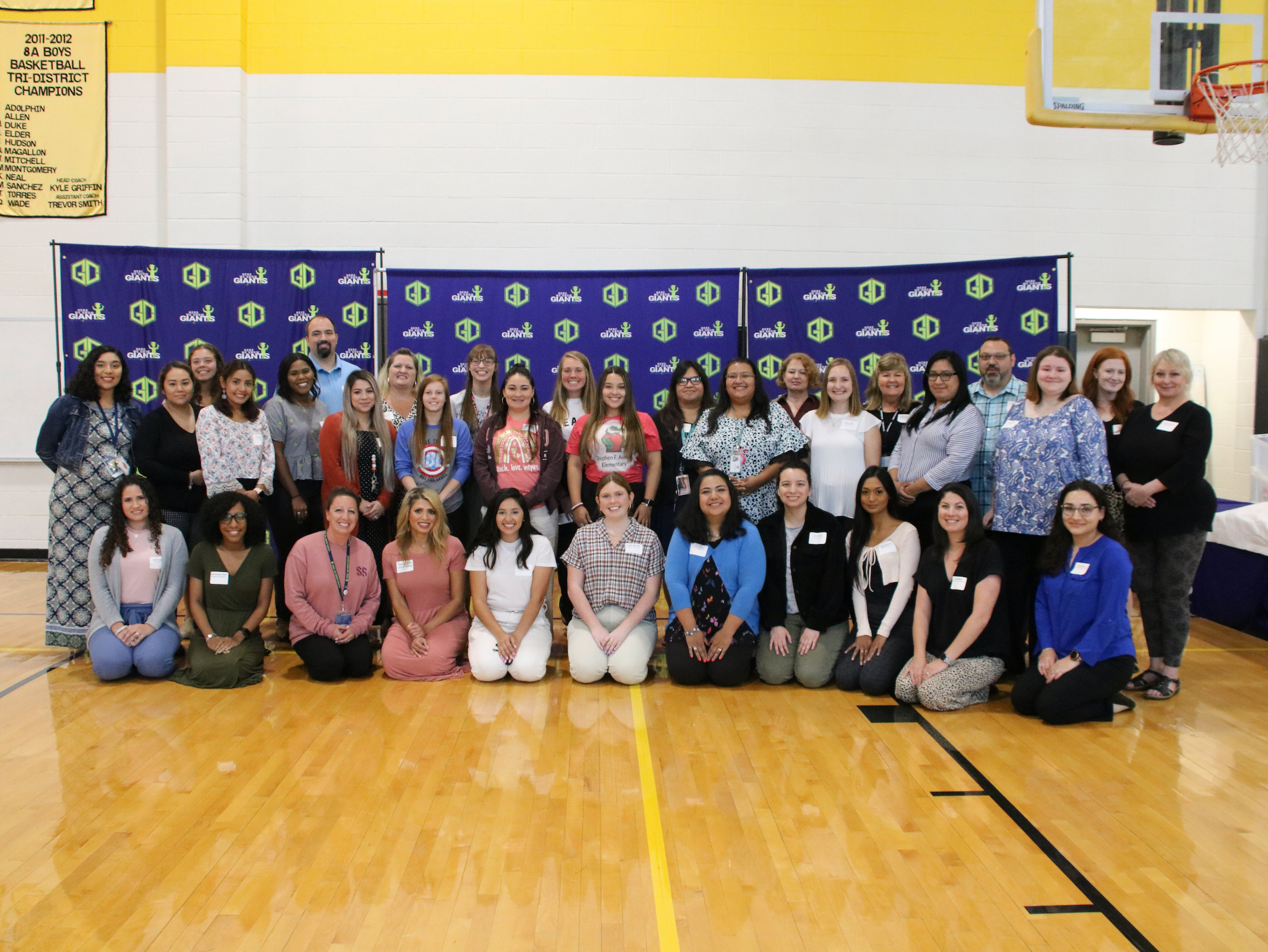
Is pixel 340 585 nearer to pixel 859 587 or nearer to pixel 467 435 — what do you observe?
pixel 467 435

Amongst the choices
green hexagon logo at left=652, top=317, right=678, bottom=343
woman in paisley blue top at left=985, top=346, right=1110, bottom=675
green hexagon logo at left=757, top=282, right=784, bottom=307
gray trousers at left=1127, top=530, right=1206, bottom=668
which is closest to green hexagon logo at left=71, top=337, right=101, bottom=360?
green hexagon logo at left=652, top=317, right=678, bottom=343

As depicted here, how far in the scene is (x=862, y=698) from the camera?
430cm

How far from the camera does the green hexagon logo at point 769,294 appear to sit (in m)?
6.68

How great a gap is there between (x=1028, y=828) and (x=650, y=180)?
5.80 metres

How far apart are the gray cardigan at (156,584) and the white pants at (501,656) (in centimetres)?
148

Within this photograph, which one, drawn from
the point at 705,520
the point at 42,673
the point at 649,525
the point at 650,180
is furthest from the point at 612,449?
the point at 650,180

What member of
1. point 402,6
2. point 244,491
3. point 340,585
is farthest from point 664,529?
point 402,6

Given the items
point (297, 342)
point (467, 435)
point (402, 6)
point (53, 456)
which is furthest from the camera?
point (402, 6)

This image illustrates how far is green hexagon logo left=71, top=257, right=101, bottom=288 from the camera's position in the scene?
655cm

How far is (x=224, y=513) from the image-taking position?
4516mm

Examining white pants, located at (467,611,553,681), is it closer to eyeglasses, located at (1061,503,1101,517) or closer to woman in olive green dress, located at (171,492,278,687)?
woman in olive green dress, located at (171,492,278,687)

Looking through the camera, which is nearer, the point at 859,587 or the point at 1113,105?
the point at 859,587

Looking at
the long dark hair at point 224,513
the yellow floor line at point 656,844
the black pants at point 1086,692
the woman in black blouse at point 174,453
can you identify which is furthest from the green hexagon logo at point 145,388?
the black pants at point 1086,692

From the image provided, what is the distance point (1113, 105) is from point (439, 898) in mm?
5095
